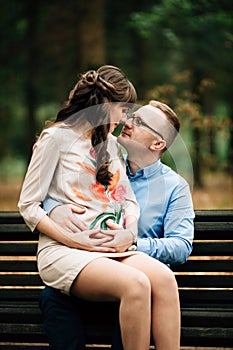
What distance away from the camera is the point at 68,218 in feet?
11.1

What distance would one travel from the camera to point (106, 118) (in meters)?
3.48

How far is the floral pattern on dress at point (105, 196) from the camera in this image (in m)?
3.41

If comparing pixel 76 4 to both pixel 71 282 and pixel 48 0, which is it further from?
pixel 71 282

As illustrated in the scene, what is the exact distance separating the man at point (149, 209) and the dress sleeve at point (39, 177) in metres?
0.07

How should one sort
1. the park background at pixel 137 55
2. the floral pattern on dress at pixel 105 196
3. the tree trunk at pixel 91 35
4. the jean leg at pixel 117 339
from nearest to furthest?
1. the jean leg at pixel 117 339
2. the floral pattern on dress at pixel 105 196
3. the park background at pixel 137 55
4. the tree trunk at pixel 91 35

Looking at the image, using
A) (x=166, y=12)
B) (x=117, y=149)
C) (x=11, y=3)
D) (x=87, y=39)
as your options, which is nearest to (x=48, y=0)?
(x=11, y=3)

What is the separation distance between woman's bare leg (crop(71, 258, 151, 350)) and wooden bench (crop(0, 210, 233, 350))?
0.30 meters

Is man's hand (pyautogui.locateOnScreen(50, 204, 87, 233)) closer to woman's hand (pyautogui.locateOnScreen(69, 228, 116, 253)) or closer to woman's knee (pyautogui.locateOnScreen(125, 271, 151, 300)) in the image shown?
woman's hand (pyautogui.locateOnScreen(69, 228, 116, 253))

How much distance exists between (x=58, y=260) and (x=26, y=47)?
1180 cm

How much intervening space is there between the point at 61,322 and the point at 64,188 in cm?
60

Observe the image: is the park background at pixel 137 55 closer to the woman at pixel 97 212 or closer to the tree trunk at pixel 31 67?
the tree trunk at pixel 31 67

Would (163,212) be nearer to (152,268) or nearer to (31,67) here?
(152,268)

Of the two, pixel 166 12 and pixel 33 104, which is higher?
pixel 166 12

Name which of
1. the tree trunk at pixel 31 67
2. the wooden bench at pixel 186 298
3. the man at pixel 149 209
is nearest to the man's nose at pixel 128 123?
the man at pixel 149 209
